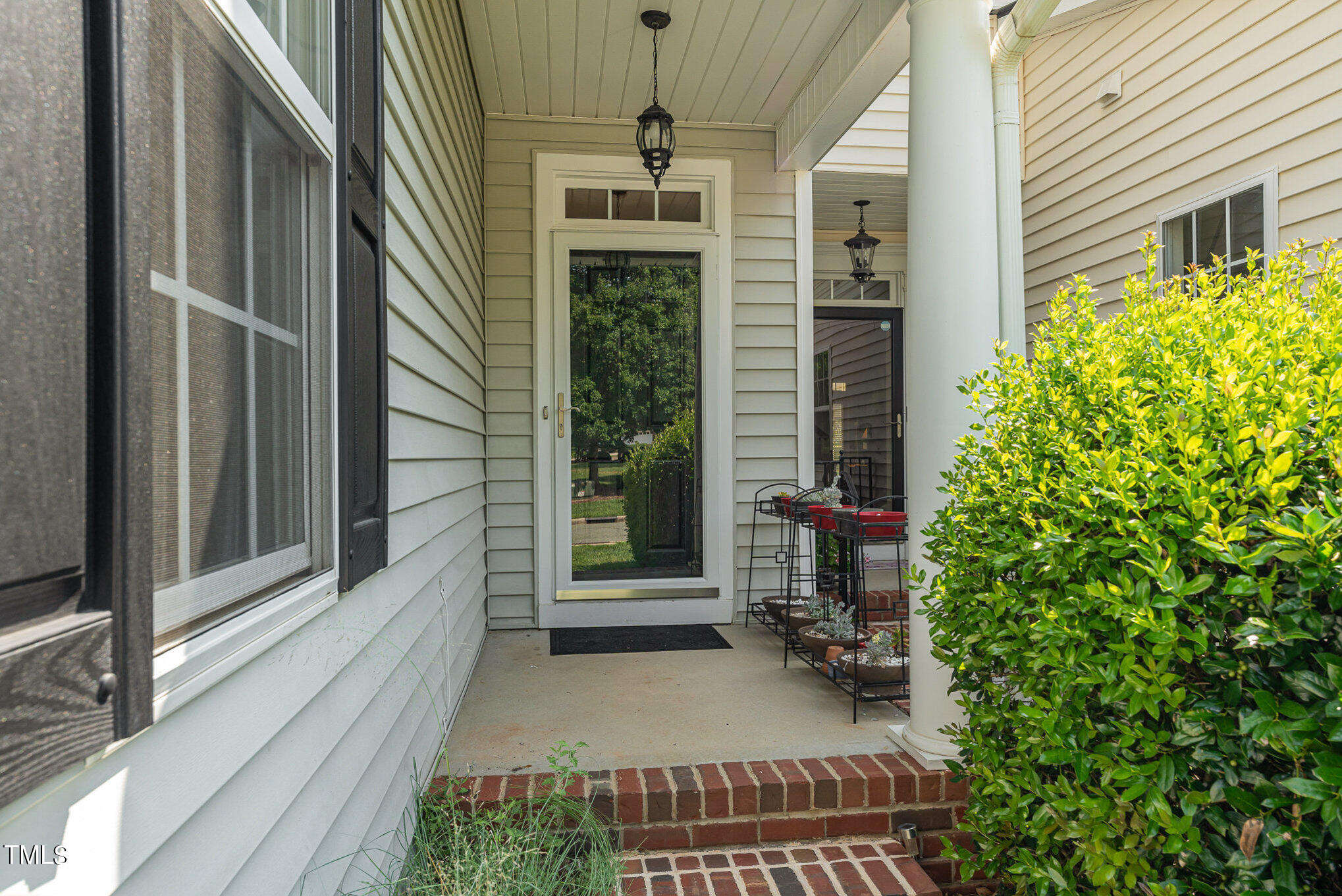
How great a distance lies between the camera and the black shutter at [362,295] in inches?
51.4

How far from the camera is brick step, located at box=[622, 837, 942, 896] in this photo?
5.90ft

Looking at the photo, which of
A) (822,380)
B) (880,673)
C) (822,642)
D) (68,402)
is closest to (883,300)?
(822,380)

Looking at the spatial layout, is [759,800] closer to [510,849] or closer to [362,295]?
[510,849]

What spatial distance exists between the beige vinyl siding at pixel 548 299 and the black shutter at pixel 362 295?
2340 millimetres

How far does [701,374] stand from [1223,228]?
252cm

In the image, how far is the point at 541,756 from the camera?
2246mm

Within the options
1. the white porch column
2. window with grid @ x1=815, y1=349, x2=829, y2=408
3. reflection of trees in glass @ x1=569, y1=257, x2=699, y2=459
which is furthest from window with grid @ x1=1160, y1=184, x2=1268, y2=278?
window with grid @ x1=815, y1=349, x2=829, y2=408

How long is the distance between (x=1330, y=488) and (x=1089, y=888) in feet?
2.62

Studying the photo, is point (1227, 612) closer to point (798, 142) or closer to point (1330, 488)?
point (1330, 488)

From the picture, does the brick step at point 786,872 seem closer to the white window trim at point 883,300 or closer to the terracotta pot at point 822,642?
the terracotta pot at point 822,642

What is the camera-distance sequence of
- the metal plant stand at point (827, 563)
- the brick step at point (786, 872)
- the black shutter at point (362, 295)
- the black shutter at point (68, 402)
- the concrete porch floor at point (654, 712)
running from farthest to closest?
1. the metal plant stand at point (827, 563)
2. the concrete porch floor at point (654, 712)
3. the brick step at point (786, 872)
4. the black shutter at point (362, 295)
5. the black shutter at point (68, 402)

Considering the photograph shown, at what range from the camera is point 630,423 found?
13.1ft

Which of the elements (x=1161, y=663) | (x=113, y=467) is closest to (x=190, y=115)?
(x=113, y=467)

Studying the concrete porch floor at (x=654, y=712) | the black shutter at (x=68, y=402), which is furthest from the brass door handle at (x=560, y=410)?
the black shutter at (x=68, y=402)
